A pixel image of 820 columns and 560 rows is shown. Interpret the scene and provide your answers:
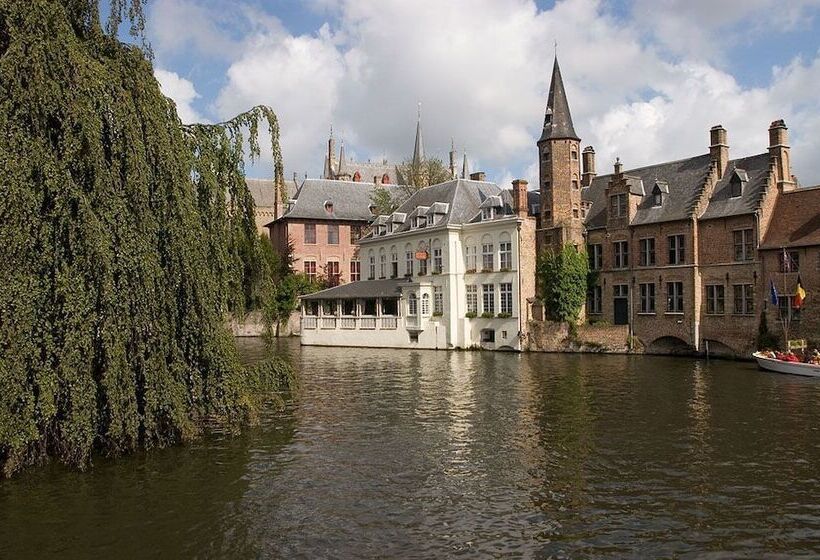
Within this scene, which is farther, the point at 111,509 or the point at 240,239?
the point at 240,239

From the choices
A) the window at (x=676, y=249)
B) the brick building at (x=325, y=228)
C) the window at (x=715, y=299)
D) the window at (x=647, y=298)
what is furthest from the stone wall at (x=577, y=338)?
the brick building at (x=325, y=228)

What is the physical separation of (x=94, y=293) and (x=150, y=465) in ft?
13.4

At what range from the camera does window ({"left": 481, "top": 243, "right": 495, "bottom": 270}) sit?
42531 mm

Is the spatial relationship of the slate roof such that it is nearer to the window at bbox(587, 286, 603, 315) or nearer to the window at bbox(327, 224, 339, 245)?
the window at bbox(587, 286, 603, 315)

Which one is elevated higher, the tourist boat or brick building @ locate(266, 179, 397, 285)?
brick building @ locate(266, 179, 397, 285)

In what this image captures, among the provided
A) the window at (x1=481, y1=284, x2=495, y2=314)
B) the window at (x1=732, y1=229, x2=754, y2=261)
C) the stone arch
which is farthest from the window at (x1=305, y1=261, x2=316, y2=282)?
the window at (x1=732, y1=229, x2=754, y2=261)

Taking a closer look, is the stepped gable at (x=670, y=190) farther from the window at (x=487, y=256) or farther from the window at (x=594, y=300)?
the window at (x=487, y=256)

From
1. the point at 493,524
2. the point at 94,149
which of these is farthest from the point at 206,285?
the point at 493,524

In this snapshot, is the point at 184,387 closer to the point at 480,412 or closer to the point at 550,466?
the point at 550,466

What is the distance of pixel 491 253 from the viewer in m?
→ 42.6

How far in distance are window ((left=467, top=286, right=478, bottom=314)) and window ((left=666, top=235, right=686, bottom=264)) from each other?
11.4 metres

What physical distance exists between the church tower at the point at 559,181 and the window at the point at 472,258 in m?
4.06

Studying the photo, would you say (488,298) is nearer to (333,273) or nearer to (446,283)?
(446,283)

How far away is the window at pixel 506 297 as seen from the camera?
41312 mm
